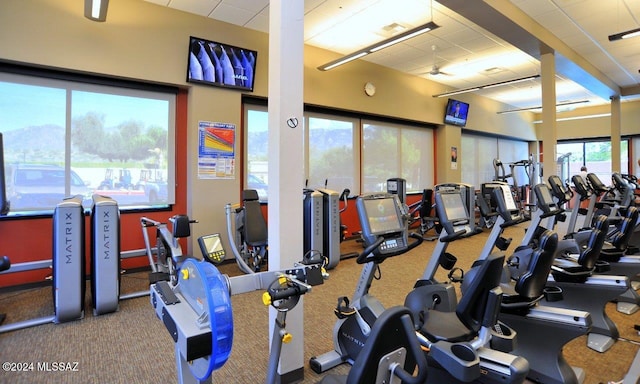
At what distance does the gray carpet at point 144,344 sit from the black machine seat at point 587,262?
1.67ft

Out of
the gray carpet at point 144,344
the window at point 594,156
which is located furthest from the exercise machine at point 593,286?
the window at point 594,156

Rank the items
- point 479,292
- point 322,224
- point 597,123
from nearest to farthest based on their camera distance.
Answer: point 479,292
point 322,224
point 597,123

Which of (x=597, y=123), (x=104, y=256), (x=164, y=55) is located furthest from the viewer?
(x=597, y=123)

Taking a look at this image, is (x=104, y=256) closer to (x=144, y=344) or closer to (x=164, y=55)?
(x=144, y=344)

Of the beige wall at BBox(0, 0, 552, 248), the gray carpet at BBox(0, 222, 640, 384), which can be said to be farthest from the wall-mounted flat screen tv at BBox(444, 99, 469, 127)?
the gray carpet at BBox(0, 222, 640, 384)

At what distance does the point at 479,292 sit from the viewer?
73.4 inches

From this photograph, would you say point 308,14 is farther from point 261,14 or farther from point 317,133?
point 317,133

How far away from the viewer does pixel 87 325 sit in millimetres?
3203

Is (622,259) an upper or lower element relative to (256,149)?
lower

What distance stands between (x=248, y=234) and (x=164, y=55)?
279cm

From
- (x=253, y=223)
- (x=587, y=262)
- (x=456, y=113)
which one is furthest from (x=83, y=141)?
(x=456, y=113)

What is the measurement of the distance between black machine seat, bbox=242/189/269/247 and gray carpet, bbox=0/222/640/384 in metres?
0.98

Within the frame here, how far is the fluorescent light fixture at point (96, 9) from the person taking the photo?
3814 mm

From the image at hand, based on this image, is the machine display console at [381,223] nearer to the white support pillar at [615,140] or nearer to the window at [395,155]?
the window at [395,155]
